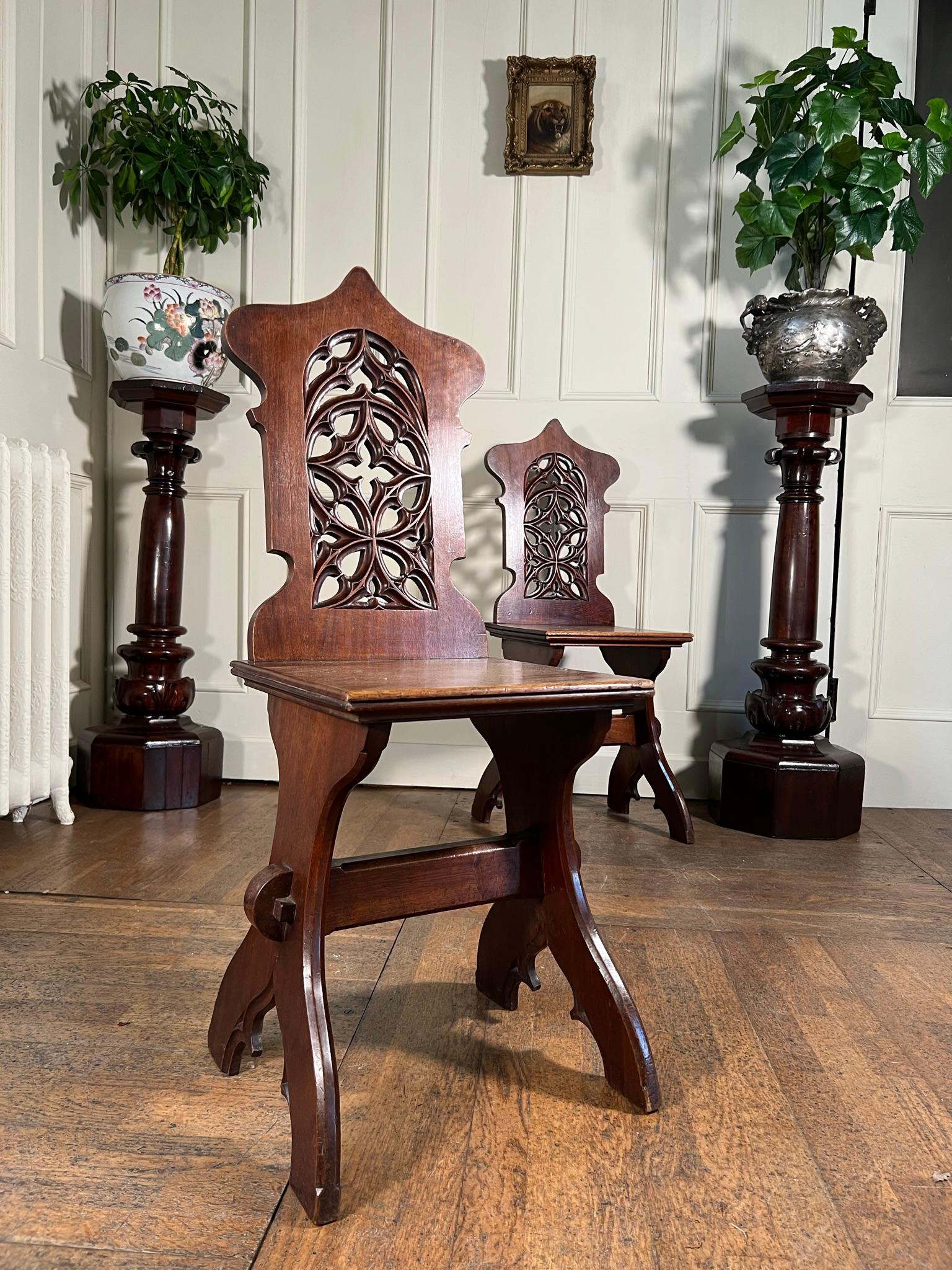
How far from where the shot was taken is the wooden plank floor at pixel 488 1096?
0.93 metres

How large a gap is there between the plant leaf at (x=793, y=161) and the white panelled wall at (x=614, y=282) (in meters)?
0.49

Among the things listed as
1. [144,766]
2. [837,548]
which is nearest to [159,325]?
[144,766]

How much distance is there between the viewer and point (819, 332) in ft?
8.29

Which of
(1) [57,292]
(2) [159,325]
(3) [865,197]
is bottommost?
(2) [159,325]

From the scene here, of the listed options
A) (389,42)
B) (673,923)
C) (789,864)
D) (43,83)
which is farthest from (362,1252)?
(389,42)

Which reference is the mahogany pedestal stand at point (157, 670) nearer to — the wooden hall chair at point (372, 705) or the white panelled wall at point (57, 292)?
the white panelled wall at point (57, 292)

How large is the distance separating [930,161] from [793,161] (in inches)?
13.8

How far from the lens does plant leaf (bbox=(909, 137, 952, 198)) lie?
2.44m

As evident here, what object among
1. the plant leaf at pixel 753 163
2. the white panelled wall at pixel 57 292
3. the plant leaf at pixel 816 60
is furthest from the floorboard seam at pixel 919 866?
the white panelled wall at pixel 57 292

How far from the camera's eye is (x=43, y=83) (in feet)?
8.84

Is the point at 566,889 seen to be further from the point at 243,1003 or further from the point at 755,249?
the point at 755,249

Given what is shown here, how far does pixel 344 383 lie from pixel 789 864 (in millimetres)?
1660

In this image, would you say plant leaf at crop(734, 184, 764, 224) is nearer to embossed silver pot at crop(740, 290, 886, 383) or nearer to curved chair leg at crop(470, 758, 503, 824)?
embossed silver pot at crop(740, 290, 886, 383)

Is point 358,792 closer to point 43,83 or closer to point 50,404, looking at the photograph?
point 50,404
